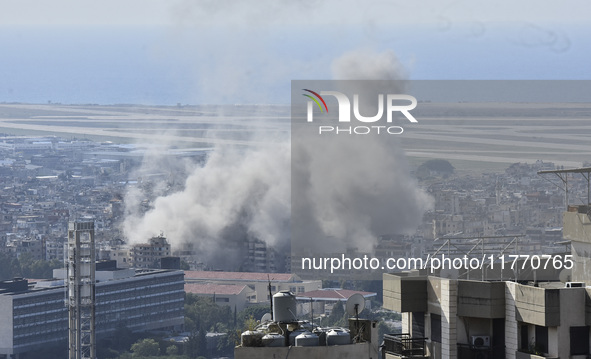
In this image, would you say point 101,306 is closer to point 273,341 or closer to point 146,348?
point 146,348

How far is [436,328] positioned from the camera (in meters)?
14.3

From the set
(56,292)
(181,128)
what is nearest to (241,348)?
(56,292)

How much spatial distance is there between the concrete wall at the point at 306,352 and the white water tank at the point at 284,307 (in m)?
0.50

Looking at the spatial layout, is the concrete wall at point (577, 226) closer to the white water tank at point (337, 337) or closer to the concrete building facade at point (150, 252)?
the white water tank at point (337, 337)

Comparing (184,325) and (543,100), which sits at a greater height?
(543,100)

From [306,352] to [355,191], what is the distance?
325 ft

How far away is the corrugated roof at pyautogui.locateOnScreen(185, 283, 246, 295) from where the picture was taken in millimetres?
110188

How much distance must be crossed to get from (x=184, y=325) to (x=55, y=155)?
75676mm

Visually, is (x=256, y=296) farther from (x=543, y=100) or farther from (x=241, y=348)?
(x=241, y=348)

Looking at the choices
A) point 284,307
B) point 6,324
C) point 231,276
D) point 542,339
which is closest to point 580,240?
point 542,339

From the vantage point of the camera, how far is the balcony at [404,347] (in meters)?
14.4

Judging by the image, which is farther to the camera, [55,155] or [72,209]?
[55,155]

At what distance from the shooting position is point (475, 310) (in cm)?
1386

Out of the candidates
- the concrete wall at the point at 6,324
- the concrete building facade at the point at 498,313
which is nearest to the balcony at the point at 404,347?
the concrete building facade at the point at 498,313
